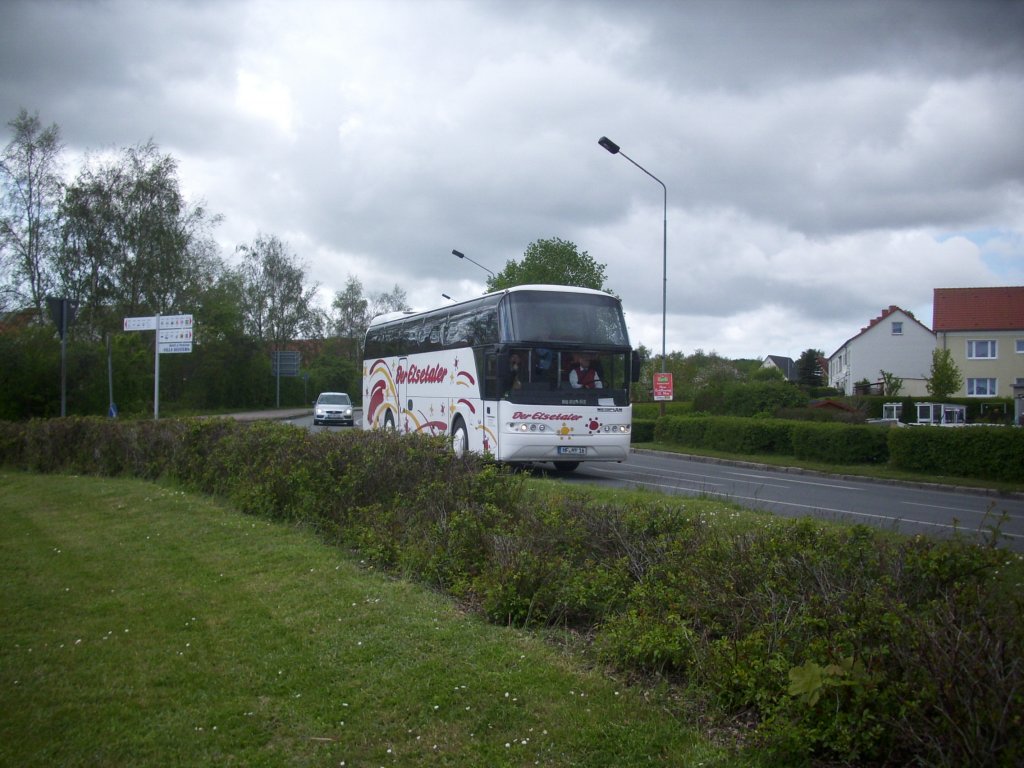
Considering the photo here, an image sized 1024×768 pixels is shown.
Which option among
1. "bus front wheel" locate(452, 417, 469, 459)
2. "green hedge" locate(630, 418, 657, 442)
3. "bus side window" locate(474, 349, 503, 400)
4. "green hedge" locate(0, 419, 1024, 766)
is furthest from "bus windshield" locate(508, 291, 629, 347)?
"green hedge" locate(630, 418, 657, 442)

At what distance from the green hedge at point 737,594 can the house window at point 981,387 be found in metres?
55.1

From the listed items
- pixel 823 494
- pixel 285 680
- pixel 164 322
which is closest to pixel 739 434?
pixel 823 494

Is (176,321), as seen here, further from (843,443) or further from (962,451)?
(962,451)

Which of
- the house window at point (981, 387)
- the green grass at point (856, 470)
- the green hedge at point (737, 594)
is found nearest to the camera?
the green hedge at point (737, 594)

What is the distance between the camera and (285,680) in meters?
4.79

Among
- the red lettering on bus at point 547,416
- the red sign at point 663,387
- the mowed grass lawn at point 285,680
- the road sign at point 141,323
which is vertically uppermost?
the road sign at point 141,323

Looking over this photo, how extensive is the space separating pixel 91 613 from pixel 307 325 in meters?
68.4

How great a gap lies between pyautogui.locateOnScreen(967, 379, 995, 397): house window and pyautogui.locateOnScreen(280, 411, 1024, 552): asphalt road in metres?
40.5

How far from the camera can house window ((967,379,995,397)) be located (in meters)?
56.6

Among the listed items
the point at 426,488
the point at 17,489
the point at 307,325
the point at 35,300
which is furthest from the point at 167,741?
the point at 307,325

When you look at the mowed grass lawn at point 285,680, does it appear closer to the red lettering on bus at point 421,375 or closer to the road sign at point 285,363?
the red lettering on bus at point 421,375

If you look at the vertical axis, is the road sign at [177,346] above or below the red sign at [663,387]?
above

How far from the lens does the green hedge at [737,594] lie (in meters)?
3.47

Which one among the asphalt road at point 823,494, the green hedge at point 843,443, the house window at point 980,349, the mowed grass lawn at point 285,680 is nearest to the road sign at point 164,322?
the asphalt road at point 823,494
